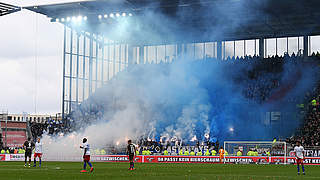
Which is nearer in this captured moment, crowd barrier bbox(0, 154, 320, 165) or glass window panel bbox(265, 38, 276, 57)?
crowd barrier bbox(0, 154, 320, 165)

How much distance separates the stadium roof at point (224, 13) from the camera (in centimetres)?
5522

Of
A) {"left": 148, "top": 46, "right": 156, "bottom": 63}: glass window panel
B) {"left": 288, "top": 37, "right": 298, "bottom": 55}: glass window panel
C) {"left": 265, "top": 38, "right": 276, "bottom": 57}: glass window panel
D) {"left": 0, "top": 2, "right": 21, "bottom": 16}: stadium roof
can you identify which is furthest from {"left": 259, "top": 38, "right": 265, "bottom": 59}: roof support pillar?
{"left": 0, "top": 2, "right": 21, "bottom": 16}: stadium roof

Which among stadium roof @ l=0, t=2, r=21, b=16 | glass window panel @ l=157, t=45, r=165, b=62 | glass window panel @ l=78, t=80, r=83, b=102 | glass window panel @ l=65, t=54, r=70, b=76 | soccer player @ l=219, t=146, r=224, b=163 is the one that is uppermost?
stadium roof @ l=0, t=2, r=21, b=16

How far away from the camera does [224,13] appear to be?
5812cm

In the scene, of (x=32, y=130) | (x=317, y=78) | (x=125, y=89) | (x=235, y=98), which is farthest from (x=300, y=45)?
(x=32, y=130)

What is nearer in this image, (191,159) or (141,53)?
(191,159)

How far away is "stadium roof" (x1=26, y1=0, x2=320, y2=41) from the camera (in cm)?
5522

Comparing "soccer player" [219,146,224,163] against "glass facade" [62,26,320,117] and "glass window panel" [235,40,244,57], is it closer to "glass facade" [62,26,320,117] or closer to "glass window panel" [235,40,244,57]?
"glass facade" [62,26,320,117]

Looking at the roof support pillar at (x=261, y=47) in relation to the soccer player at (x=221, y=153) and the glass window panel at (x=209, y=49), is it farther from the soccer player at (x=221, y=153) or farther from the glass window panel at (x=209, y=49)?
the soccer player at (x=221, y=153)

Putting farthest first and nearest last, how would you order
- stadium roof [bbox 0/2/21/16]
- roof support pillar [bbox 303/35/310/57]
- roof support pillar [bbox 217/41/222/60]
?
roof support pillar [bbox 217/41/222/60], roof support pillar [bbox 303/35/310/57], stadium roof [bbox 0/2/21/16]

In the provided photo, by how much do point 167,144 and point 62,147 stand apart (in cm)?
1086

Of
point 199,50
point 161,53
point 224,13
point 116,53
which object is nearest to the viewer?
point 224,13

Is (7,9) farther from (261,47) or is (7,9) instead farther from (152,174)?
(261,47)

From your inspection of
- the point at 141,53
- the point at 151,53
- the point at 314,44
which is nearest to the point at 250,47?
the point at 314,44
